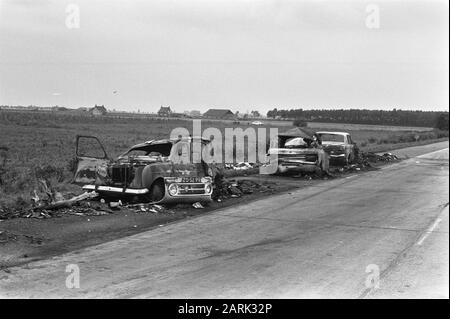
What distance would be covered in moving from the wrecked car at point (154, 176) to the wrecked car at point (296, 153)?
745 cm

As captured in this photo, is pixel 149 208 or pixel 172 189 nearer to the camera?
pixel 149 208

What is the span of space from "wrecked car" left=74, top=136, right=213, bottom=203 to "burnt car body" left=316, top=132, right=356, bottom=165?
1227cm

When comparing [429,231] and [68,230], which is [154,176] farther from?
[429,231]

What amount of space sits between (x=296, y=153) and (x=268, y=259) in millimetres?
12277

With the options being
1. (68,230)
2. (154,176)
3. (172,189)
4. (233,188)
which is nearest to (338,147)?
(233,188)

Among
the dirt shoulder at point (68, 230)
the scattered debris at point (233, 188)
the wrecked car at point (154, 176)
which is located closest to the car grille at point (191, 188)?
the wrecked car at point (154, 176)

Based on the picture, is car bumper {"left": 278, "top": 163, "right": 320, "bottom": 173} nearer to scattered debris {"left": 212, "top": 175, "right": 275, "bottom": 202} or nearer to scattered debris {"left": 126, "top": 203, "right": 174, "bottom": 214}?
scattered debris {"left": 212, "top": 175, "right": 275, "bottom": 202}

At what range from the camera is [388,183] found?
1819 cm

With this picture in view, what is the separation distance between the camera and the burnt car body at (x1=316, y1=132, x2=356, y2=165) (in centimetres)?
2373

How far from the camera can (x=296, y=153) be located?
63.6 ft

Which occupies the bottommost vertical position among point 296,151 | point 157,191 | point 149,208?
point 149,208
